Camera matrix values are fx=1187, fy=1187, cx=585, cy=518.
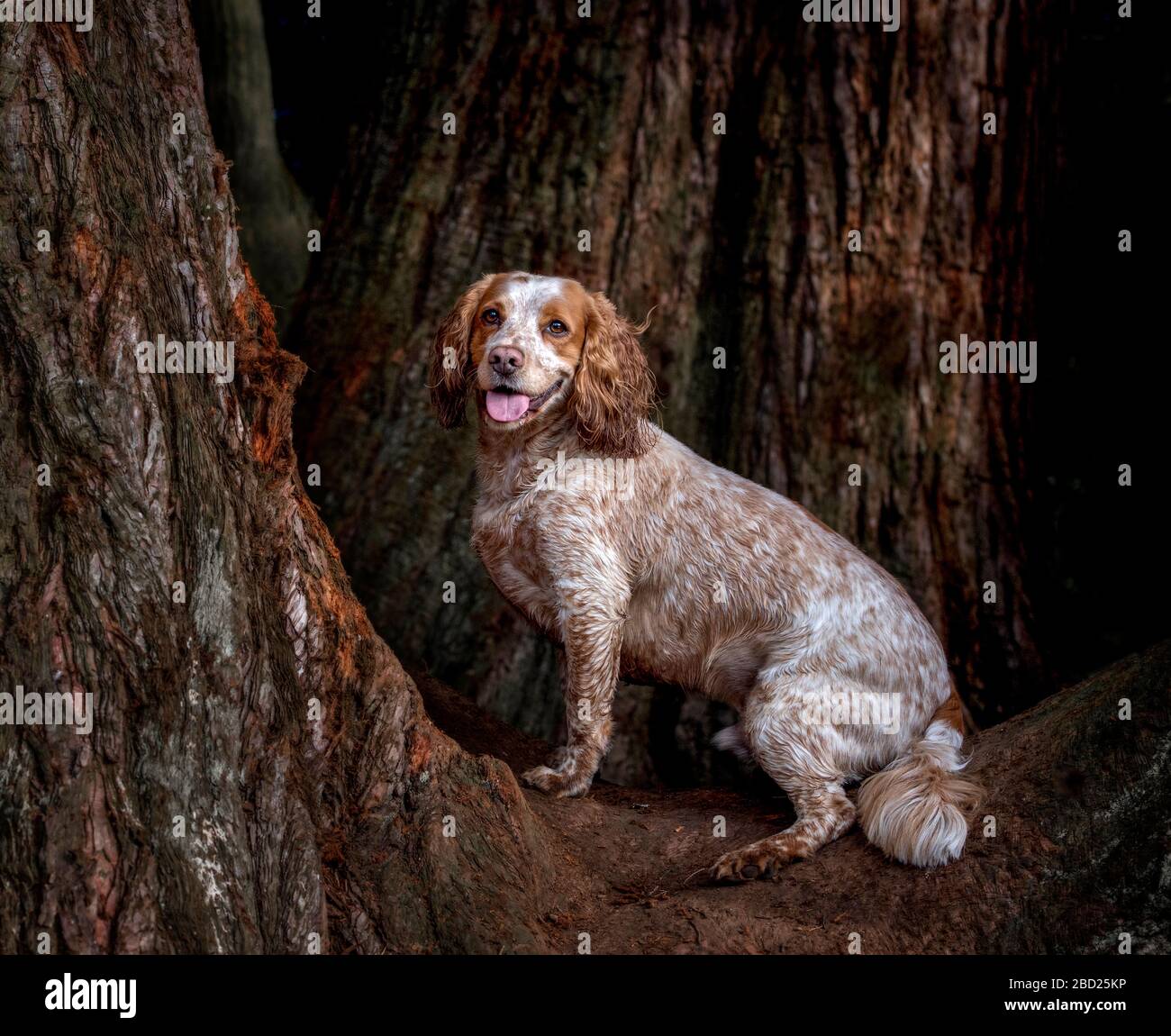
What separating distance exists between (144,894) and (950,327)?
15.0 ft

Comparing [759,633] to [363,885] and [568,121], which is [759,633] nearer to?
[363,885]

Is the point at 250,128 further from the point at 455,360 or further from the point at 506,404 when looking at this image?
the point at 506,404

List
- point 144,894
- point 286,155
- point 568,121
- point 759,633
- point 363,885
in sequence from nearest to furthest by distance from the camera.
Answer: point 144,894, point 363,885, point 759,633, point 568,121, point 286,155

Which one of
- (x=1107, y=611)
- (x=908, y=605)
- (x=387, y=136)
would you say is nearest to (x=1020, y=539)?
(x=1107, y=611)

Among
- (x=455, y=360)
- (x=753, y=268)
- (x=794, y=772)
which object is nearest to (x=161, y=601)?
(x=455, y=360)

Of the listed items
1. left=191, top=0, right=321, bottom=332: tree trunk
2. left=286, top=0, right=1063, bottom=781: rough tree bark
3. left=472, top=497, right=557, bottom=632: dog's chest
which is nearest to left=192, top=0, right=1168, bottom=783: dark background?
left=286, top=0, right=1063, bottom=781: rough tree bark

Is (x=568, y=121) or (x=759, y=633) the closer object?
(x=759, y=633)

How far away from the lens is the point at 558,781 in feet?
14.5

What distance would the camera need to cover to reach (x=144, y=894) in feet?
9.37

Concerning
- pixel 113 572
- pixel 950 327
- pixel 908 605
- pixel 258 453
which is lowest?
pixel 908 605

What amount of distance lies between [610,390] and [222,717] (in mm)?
2021

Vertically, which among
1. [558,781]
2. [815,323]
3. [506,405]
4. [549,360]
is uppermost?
[815,323]

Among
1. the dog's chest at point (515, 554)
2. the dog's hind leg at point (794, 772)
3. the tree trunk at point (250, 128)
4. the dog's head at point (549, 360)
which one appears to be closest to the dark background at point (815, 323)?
the dog's chest at point (515, 554)

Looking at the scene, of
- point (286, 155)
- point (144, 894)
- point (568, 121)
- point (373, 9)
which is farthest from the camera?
point (286, 155)
